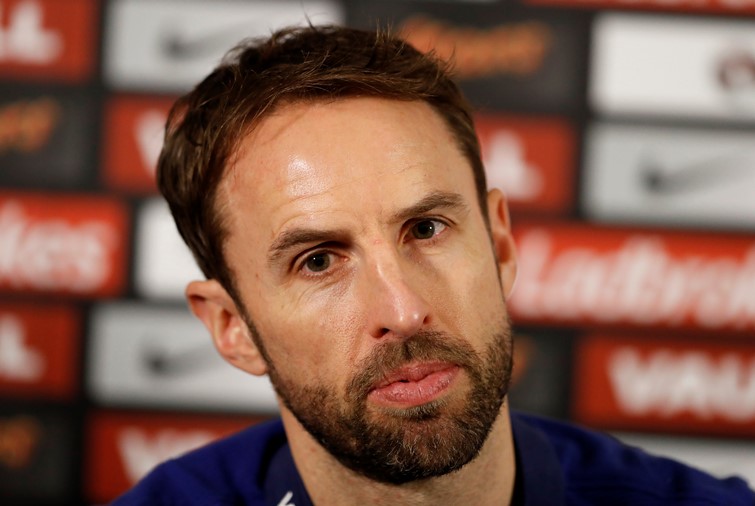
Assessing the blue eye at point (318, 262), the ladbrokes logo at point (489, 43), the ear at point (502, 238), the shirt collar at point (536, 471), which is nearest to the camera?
the blue eye at point (318, 262)

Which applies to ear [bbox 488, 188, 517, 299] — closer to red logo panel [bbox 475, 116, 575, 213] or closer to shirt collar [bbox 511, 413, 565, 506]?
shirt collar [bbox 511, 413, 565, 506]

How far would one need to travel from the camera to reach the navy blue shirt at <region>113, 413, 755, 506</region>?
138cm

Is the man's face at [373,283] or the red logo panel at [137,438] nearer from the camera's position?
the man's face at [373,283]

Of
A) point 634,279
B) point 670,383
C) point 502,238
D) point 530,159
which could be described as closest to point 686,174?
point 634,279

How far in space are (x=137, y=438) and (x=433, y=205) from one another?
5.07ft

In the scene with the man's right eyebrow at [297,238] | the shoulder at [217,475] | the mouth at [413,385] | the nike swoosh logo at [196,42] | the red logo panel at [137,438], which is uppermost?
the man's right eyebrow at [297,238]

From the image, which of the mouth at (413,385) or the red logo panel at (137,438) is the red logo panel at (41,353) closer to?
the red logo panel at (137,438)

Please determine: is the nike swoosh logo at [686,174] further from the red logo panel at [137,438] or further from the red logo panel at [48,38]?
the red logo panel at [48,38]

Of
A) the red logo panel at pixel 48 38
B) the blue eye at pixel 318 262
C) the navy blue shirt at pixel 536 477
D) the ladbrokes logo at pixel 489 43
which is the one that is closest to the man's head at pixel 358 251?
the blue eye at pixel 318 262

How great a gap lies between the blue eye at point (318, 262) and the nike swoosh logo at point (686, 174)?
4.63ft

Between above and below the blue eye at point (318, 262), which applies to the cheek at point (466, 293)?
below

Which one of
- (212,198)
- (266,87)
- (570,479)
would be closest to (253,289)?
(212,198)

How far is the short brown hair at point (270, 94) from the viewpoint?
→ 1302 mm

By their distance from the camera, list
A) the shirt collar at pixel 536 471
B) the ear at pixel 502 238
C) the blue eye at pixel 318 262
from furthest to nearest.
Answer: the ear at pixel 502 238, the shirt collar at pixel 536 471, the blue eye at pixel 318 262
